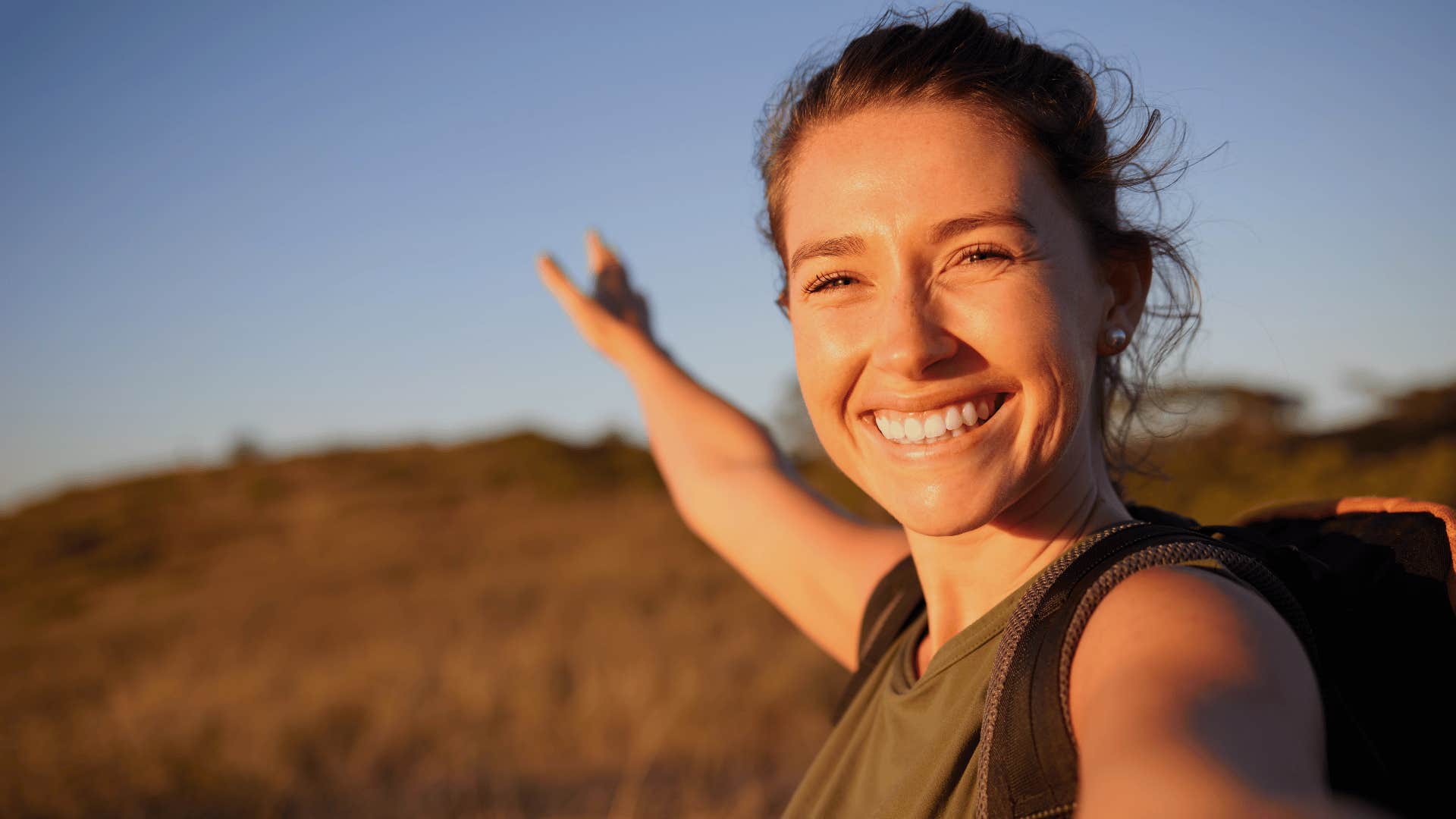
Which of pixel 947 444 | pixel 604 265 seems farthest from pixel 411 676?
pixel 947 444

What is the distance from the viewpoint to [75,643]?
442 inches

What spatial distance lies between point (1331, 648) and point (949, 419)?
21.3 inches

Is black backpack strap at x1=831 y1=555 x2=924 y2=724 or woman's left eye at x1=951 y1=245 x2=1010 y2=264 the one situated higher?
woman's left eye at x1=951 y1=245 x2=1010 y2=264

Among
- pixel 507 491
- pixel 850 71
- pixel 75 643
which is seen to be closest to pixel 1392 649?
pixel 850 71

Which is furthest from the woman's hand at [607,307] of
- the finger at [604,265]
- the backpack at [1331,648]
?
the backpack at [1331,648]

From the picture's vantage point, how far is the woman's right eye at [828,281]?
1471mm

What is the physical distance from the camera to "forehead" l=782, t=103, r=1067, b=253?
1.35 meters

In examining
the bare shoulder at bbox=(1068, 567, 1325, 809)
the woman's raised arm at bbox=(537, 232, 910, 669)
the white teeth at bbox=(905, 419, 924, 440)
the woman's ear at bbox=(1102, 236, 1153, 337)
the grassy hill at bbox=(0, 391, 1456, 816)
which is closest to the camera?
the bare shoulder at bbox=(1068, 567, 1325, 809)

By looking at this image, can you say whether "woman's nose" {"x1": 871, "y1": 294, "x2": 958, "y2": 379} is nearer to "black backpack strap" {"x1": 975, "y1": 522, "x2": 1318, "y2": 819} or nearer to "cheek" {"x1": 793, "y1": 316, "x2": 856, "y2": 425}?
"cheek" {"x1": 793, "y1": 316, "x2": 856, "y2": 425}

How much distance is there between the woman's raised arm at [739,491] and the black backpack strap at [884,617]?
21cm

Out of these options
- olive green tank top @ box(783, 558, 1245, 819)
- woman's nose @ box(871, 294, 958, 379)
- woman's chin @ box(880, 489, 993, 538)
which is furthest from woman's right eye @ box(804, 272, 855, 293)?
olive green tank top @ box(783, 558, 1245, 819)

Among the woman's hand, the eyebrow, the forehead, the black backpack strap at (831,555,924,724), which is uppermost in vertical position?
the woman's hand

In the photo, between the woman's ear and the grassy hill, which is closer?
the woman's ear

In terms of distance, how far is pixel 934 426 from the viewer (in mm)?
1421
